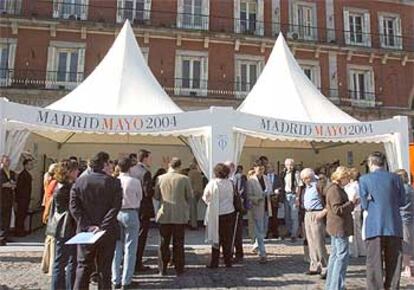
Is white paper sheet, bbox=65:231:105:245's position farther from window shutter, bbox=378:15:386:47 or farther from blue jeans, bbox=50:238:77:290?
window shutter, bbox=378:15:386:47

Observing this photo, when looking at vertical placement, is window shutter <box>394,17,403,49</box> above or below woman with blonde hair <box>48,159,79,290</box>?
above

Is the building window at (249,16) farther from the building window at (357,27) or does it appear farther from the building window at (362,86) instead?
the building window at (362,86)

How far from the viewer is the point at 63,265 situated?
16.0 feet

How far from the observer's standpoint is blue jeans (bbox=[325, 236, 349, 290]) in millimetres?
4965

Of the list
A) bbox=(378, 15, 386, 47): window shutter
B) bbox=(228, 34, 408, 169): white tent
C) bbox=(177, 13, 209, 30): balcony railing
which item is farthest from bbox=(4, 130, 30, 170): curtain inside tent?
bbox=(378, 15, 386, 47): window shutter

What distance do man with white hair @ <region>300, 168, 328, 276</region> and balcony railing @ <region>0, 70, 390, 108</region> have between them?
1393 cm

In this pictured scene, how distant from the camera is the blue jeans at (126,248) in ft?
18.1

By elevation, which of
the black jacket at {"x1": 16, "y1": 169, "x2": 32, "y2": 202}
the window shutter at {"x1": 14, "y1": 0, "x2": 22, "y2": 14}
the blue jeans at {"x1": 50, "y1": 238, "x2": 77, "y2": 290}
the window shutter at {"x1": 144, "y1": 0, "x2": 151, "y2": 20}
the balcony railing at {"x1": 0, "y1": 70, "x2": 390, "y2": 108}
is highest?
the window shutter at {"x1": 144, "y1": 0, "x2": 151, "y2": 20}

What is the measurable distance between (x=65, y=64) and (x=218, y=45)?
7.59m

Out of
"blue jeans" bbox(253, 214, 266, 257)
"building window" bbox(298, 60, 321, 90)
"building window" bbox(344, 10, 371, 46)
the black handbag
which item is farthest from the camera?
"building window" bbox(344, 10, 371, 46)

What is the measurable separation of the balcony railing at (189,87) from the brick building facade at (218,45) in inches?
2.0

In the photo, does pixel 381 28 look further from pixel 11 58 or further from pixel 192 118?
pixel 11 58

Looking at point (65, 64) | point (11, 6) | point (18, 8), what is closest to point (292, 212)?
point (65, 64)

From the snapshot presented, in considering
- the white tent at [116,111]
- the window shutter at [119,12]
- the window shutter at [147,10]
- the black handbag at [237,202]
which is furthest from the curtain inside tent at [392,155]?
the window shutter at [119,12]
